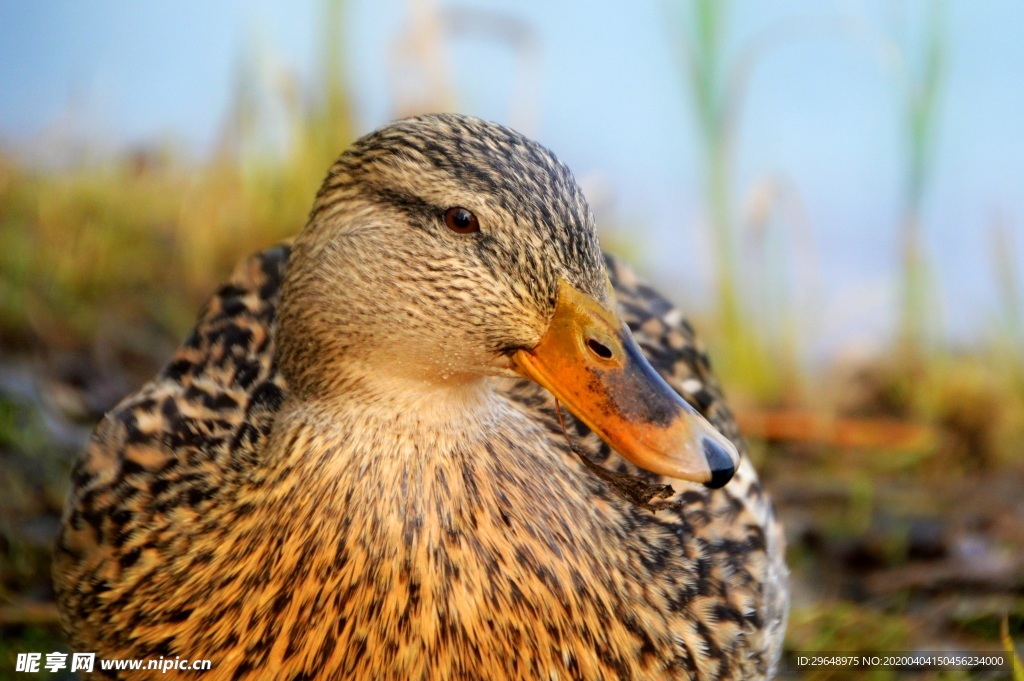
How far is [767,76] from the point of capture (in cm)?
422

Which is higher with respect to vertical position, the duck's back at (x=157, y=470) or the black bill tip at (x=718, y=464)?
the black bill tip at (x=718, y=464)

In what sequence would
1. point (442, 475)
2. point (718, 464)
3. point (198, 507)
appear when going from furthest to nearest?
1. point (198, 507)
2. point (442, 475)
3. point (718, 464)

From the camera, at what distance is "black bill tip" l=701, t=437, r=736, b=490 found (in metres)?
1.68

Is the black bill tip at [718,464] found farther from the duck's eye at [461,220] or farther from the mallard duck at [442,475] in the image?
the duck's eye at [461,220]

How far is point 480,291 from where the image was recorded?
1779 millimetres

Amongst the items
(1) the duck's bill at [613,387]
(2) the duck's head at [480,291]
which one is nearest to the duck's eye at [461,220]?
(2) the duck's head at [480,291]

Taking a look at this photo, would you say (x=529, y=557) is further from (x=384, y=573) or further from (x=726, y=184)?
(x=726, y=184)

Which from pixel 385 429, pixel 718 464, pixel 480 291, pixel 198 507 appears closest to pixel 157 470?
pixel 198 507

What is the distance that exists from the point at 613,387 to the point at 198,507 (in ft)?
2.65

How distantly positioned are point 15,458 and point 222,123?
1.45 meters

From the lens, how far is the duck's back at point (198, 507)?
209 cm

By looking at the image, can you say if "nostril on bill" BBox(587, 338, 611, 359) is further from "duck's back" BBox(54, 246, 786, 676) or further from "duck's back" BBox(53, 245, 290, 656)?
"duck's back" BBox(53, 245, 290, 656)

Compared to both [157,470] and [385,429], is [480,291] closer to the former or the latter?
[385,429]

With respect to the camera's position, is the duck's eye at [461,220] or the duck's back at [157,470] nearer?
the duck's eye at [461,220]
